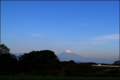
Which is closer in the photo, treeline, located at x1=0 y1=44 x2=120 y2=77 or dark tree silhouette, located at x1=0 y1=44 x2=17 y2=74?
treeline, located at x1=0 y1=44 x2=120 y2=77

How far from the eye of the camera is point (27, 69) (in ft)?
92.6

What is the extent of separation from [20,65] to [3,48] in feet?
18.0

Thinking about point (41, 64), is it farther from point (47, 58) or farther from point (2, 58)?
point (2, 58)

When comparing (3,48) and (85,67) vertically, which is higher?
(3,48)

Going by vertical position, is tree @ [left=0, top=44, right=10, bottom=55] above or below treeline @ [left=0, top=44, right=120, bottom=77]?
above

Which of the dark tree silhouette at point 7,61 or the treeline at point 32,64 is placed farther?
the dark tree silhouette at point 7,61

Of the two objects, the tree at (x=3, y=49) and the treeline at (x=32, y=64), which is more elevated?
the tree at (x=3, y=49)

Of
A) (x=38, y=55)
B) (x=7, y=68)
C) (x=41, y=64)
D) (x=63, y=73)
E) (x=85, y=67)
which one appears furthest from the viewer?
(x=38, y=55)

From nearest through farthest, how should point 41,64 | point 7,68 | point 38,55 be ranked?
point 7,68 < point 41,64 < point 38,55

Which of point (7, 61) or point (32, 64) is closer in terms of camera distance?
point (7, 61)

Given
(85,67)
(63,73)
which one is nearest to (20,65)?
(63,73)

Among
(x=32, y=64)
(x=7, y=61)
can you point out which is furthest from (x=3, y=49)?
(x=32, y=64)

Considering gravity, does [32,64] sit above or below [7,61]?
below

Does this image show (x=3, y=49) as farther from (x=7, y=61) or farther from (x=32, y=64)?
(x=32, y=64)
